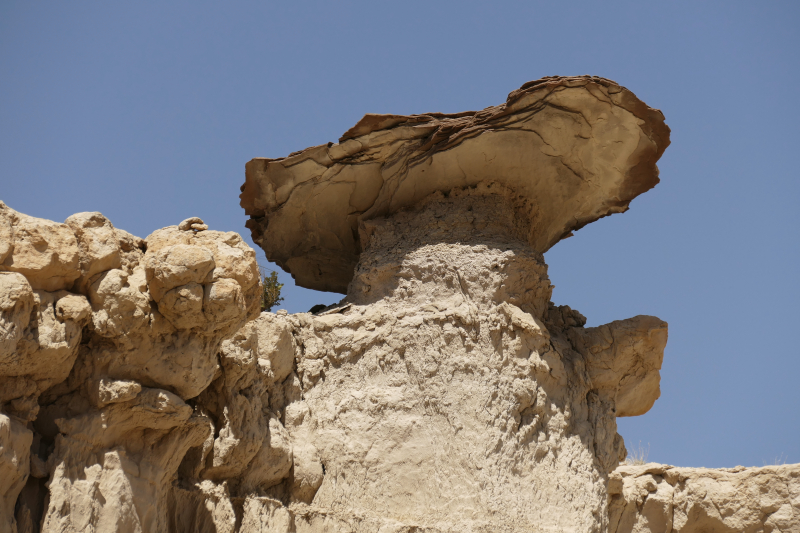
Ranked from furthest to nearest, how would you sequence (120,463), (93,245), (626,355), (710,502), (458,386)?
(710,502) → (626,355) → (458,386) → (93,245) → (120,463)

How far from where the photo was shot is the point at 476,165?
7.73m

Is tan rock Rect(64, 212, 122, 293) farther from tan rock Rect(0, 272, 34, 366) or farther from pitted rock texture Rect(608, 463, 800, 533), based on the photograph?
pitted rock texture Rect(608, 463, 800, 533)

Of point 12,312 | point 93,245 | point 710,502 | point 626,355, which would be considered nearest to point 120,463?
point 12,312

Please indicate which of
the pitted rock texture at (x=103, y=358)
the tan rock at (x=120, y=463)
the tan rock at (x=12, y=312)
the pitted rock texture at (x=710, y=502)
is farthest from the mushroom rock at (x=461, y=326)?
the tan rock at (x=12, y=312)

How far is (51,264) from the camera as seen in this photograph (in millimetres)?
4906

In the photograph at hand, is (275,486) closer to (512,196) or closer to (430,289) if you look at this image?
(430,289)

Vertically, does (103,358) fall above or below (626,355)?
below

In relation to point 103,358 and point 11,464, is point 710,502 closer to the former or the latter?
point 103,358

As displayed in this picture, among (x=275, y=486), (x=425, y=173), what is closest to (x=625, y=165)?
(x=425, y=173)

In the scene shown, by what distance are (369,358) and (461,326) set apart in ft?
2.47

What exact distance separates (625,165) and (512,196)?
Result: 101 cm

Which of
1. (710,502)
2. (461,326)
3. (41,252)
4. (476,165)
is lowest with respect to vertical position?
(710,502)

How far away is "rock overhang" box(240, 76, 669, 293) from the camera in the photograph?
7375 mm

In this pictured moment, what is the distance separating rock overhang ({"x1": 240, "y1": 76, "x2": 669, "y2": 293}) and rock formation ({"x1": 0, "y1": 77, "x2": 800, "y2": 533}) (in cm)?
2
